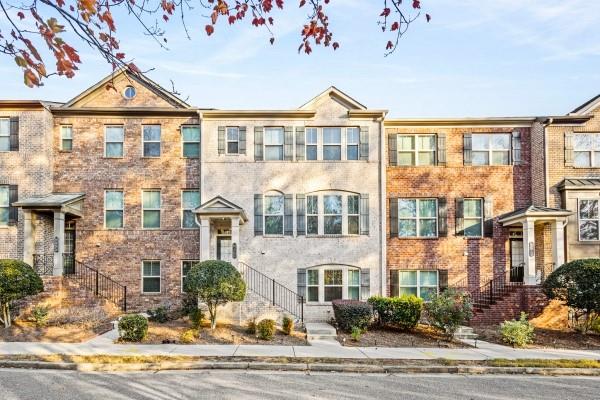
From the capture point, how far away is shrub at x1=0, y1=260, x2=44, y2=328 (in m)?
14.9

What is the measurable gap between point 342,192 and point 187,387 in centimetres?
1203

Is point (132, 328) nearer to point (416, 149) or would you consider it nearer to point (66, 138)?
point (66, 138)

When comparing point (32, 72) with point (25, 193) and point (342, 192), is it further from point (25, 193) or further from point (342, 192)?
point (25, 193)

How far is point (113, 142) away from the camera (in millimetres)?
20562

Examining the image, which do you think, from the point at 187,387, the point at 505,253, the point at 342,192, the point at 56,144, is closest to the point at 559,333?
the point at 505,253

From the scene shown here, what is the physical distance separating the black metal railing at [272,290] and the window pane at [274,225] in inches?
66.9

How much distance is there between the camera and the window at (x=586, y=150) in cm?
2041

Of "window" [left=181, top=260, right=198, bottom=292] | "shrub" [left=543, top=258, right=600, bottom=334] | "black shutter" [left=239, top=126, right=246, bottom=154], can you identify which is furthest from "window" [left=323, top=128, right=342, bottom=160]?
"shrub" [left=543, top=258, right=600, bottom=334]

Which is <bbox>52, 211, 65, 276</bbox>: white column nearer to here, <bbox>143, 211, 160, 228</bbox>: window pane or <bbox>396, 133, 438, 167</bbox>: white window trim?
<bbox>143, 211, 160, 228</bbox>: window pane

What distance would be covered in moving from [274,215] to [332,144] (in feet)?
12.4

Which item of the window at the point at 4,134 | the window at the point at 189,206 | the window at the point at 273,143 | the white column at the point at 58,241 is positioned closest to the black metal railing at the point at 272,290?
the window at the point at 189,206

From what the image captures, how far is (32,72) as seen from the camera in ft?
12.1

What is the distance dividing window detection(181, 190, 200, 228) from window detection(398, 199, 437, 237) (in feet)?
28.1

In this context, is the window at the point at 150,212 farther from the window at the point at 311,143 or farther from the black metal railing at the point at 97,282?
the window at the point at 311,143
